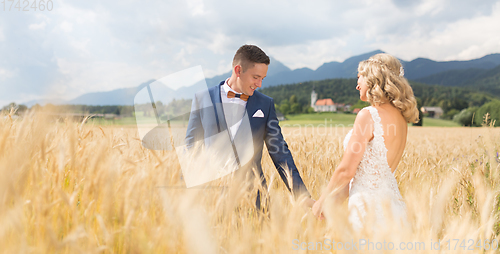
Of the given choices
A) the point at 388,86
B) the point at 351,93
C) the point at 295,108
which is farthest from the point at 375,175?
the point at 351,93

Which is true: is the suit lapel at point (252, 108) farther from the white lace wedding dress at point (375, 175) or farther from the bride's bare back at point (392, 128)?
the bride's bare back at point (392, 128)

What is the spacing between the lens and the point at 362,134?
2152mm

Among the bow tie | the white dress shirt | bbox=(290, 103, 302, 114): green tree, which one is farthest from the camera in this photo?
bbox=(290, 103, 302, 114): green tree

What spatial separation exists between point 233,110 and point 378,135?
4.53ft

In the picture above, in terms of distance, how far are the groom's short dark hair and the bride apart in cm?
105

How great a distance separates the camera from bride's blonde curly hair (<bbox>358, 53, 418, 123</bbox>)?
7.23ft

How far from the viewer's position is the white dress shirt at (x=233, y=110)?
2644mm

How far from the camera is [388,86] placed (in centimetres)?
217

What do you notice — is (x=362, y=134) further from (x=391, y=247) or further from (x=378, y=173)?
(x=391, y=247)

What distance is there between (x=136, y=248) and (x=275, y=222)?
55 centimetres

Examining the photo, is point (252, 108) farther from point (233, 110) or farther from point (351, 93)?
point (351, 93)

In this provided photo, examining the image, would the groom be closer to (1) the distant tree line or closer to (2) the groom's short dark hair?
(2) the groom's short dark hair

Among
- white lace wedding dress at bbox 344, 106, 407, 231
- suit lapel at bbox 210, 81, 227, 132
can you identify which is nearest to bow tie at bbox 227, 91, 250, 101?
suit lapel at bbox 210, 81, 227, 132

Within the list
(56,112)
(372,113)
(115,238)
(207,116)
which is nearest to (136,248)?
(115,238)
